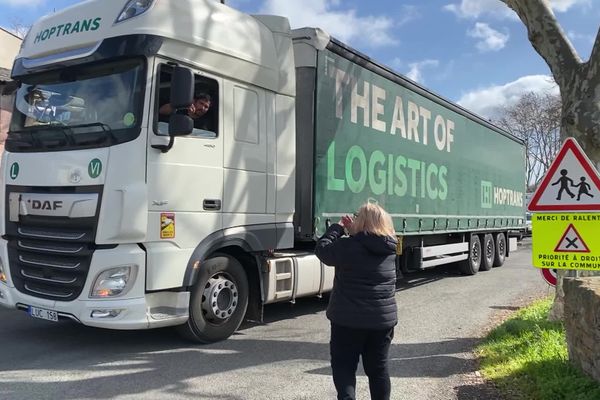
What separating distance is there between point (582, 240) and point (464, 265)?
9.23 m

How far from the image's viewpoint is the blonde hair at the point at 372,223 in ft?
12.9

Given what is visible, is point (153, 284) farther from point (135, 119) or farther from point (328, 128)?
point (328, 128)

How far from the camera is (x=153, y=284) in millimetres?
5566

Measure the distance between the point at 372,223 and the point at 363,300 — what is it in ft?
1.74

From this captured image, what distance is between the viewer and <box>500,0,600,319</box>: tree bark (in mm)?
5980

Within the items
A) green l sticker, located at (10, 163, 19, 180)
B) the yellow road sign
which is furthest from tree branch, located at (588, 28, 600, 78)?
green l sticker, located at (10, 163, 19, 180)

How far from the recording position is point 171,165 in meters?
5.77

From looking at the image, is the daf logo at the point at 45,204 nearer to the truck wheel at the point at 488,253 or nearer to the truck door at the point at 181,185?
the truck door at the point at 181,185

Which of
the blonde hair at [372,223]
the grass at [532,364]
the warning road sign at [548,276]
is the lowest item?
the grass at [532,364]

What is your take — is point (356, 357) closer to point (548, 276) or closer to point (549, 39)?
point (548, 276)

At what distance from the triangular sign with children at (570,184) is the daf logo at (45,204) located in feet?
14.5

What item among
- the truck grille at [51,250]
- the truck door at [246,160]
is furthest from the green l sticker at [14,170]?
the truck door at [246,160]

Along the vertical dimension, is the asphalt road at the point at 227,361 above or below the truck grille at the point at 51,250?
below

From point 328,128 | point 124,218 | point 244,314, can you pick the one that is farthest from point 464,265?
point 124,218
